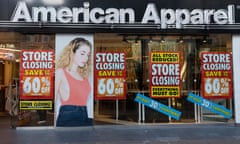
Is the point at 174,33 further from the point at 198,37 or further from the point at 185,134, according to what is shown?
the point at 185,134

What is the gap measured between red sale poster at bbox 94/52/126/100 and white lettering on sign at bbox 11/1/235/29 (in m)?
1.14

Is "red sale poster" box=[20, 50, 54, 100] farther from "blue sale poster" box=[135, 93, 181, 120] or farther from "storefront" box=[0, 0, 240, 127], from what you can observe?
"blue sale poster" box=[135, 93, 181, 120]

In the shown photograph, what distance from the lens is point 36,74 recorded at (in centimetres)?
1095

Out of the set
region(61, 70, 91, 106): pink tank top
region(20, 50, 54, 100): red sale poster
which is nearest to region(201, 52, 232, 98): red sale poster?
region(61, 70, 91, 106): pink tank top

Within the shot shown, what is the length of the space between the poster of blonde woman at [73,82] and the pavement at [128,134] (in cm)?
39

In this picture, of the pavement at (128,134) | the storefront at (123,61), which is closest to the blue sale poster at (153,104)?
the storefront at (123,61)

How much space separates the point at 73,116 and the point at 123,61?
93.8 inches

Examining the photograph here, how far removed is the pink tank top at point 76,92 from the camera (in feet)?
36.0

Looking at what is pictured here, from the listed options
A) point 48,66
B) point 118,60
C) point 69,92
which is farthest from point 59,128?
point 118,60

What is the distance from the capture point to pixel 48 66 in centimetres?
1100

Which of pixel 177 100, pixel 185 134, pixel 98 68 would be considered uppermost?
pixel 98 68

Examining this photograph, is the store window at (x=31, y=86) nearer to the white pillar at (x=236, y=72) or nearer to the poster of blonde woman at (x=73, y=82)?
the poster of blonde woman at (x=73, y=82)

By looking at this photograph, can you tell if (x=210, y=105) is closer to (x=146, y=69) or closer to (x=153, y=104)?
(x=153, y=104)

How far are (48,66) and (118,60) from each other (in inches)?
88.4
